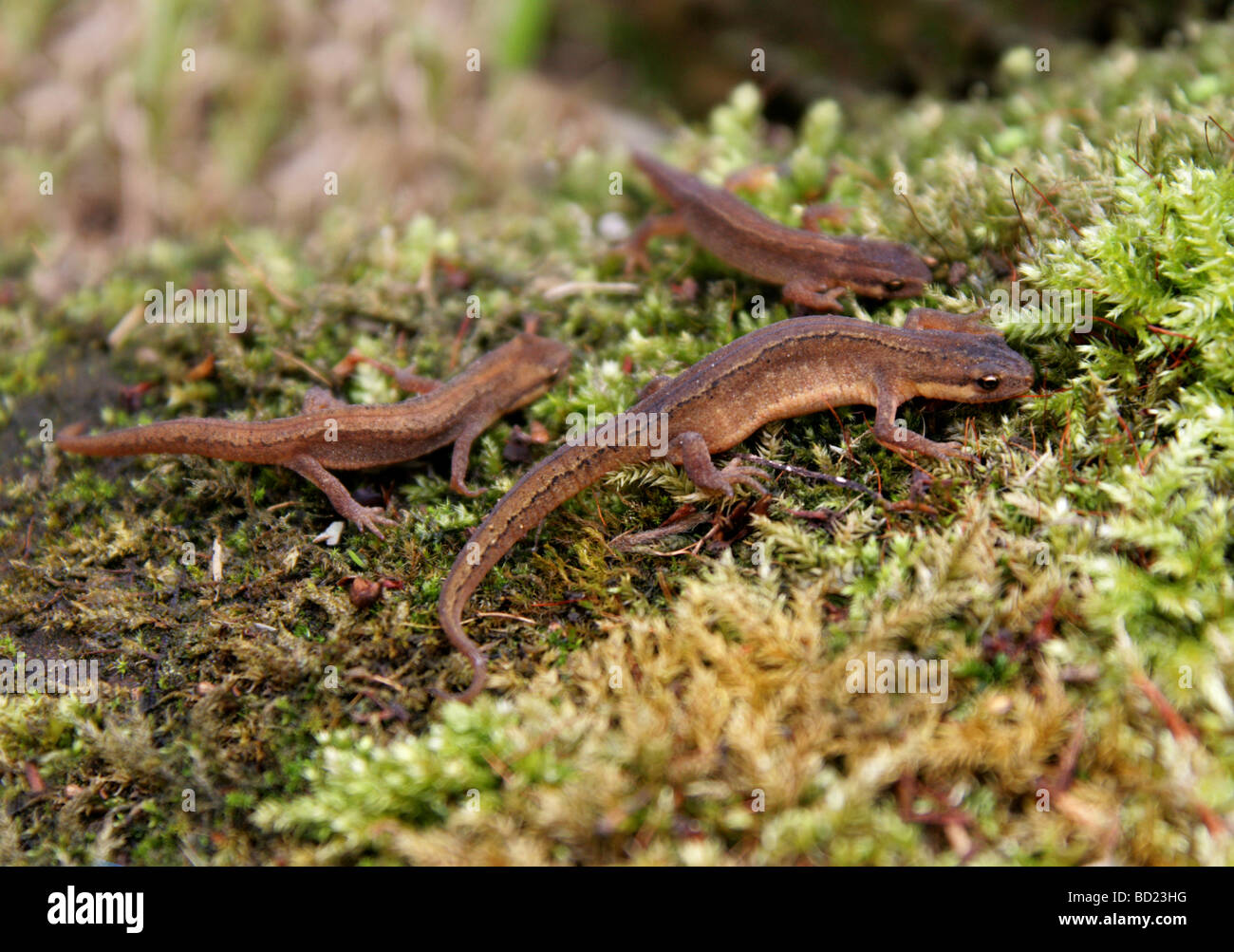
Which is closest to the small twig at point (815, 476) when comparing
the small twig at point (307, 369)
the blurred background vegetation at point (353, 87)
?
the small twig at point (307, 369)

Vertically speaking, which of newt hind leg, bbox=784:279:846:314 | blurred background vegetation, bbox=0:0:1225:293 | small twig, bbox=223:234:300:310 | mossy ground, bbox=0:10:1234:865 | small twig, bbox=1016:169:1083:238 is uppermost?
blurred background vegetation, bbox=0:0:1225:293

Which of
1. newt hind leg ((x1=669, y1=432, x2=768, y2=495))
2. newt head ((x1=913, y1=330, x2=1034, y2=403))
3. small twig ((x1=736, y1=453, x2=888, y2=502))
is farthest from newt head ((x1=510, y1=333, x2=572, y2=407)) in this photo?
newt head ((x1=913, y1=330, x2=1034, y2=403))

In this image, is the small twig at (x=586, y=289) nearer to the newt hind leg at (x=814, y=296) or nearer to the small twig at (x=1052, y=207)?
the newt hind leg at (x=814, y=296)

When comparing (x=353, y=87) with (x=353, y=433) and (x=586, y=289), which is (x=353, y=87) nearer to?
(x=586, y=289)

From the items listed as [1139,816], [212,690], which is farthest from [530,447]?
[1139,816]

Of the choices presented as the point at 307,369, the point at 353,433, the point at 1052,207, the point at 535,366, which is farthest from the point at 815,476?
the point at 307,369

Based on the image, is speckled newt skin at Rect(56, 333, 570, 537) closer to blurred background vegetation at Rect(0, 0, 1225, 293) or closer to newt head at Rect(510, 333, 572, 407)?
newt head at Rect(510, 333, 572, 407)
